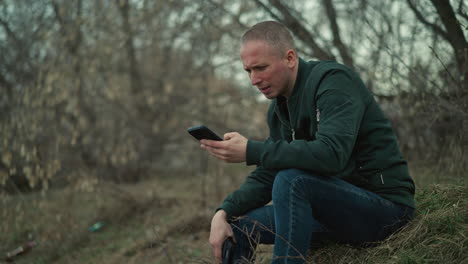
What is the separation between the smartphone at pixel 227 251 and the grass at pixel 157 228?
30 centimetres

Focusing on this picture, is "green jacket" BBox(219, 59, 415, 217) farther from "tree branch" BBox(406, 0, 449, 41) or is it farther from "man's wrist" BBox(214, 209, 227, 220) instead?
"tree branch" BBox(406, 0, 449, 41)

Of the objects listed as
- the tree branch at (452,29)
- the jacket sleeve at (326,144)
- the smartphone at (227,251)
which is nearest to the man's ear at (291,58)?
the jacket sleeve at (326,144)

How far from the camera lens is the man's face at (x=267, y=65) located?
2.34 metres

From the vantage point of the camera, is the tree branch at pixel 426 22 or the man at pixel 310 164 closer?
the man at pixel 310 164

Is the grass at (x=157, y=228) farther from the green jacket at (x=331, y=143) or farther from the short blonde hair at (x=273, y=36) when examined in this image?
the short blonde hair at (x=273, y=36)

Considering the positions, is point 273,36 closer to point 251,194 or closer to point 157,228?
point 251,194

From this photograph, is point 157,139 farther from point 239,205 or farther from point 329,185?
point 329,185

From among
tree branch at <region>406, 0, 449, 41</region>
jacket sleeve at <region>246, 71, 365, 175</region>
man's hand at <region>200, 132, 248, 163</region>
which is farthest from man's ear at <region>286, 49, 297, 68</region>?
tree branch at <region>406, 0, 449, 41</region>

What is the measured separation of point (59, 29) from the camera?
598 cm

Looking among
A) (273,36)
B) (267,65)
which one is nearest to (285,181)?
(267,65)

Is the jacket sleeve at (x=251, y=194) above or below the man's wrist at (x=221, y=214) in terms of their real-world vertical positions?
above

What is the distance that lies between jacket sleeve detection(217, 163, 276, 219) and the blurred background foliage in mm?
1468

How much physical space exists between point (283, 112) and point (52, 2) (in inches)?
188

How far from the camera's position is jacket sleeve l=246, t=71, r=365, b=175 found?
1963mm
